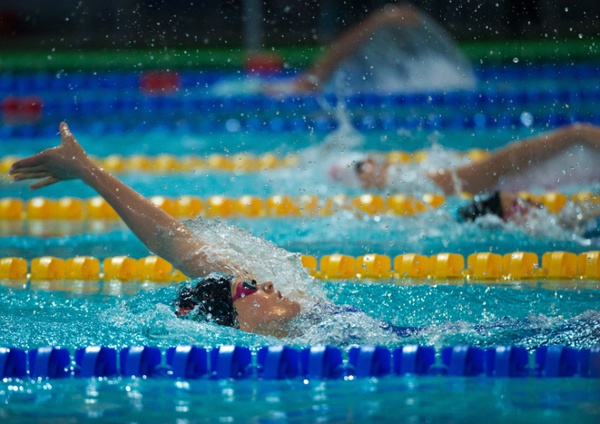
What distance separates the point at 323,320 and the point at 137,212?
761 millimetres

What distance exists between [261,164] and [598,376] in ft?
13.1

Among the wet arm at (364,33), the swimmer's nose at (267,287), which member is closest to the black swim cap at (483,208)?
the swimmer's nose at (267,287)

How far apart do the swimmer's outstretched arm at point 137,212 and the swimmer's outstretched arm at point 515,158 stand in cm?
190

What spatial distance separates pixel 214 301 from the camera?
113 inches

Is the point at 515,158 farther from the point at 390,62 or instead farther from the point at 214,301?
the point at 390,62

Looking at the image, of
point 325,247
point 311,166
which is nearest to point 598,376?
point 325,247

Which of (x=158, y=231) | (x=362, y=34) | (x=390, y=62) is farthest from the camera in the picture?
(x=390, y=62)

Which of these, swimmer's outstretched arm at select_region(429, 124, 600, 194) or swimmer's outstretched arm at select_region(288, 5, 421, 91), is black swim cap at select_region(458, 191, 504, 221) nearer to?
swimmer's outstretched arm at select_region(429, 124, 600, 194)

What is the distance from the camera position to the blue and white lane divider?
2.62m

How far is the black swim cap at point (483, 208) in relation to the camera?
176 inches

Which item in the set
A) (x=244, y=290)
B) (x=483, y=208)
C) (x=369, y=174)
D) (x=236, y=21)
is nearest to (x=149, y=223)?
(x=244, y=290)

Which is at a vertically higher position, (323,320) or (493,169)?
(493,169)

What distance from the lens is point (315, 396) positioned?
2.51 meters

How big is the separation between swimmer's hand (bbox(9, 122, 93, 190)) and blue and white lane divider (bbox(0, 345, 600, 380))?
2.20 ft
